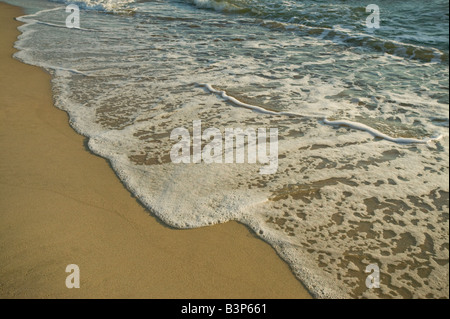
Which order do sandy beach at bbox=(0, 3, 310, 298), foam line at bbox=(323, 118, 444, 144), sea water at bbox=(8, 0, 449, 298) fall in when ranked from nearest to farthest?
sandy beach at bbox=(0, 3, 310, 298), sea water at bbox=(8, 0, 449, 298), foam line at bbox=(323, 118, 444, 144)

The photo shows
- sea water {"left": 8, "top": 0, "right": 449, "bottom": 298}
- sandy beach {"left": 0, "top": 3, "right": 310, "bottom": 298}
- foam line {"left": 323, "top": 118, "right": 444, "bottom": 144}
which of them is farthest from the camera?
foam line {"left": 323, "top": 118, "right": 444, "bottom": 144}

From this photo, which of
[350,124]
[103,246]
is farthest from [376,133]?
[103,246]

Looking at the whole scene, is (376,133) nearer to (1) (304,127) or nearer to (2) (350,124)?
(2) (350,124)

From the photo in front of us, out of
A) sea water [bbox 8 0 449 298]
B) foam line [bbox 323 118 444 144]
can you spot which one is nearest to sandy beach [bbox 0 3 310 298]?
sea water [bbox 8 0 449 298]

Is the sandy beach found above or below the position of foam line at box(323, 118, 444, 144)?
below

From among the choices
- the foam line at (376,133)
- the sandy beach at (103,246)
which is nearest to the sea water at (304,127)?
the foam line at (376,133)

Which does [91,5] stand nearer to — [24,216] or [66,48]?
[66,48]

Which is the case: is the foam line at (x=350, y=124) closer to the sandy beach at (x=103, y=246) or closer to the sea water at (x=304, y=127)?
the sea water at (x=304, y=127)

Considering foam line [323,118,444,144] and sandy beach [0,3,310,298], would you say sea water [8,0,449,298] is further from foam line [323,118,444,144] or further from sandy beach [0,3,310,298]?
sandy beach [0,3,310,298]

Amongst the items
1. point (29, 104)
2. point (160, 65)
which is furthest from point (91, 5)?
point (29, 104)
